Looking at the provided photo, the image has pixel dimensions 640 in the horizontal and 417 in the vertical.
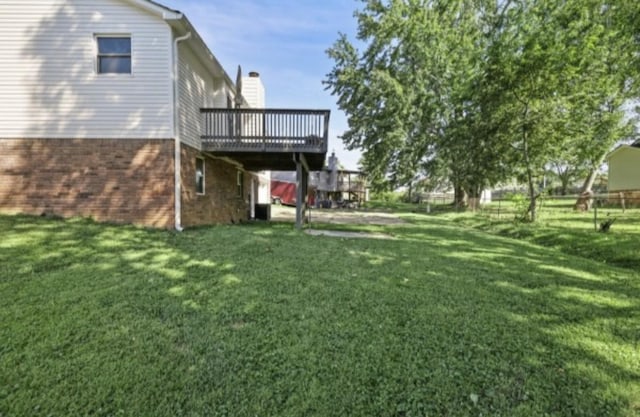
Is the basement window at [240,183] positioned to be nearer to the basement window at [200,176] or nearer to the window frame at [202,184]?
the window frame at [202,184]

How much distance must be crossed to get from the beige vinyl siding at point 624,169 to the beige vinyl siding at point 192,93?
25465 millimetres

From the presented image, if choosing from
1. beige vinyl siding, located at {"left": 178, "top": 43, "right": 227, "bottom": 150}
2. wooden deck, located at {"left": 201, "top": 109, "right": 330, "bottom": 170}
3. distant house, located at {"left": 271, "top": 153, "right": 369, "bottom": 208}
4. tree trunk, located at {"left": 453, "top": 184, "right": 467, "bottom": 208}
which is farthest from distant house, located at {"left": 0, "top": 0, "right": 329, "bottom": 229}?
tree trunk, located at {"left": 453, "top": 184, "right": 467, "bottom": 208}

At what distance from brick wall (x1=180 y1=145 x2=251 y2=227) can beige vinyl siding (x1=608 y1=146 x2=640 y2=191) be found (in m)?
24.0

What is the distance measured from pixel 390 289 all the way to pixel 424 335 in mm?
1242

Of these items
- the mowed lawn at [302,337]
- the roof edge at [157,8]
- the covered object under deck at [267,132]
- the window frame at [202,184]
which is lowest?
the mowed lawn at [302,337]

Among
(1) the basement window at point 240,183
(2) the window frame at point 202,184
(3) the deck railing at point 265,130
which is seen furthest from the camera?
(1) the basement window at point 240,183

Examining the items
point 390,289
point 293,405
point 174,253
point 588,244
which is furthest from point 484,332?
point 588,244

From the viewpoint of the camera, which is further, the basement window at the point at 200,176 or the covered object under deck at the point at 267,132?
the basement window at the point at 200,176

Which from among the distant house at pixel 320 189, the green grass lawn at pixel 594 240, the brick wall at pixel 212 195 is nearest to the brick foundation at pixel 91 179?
the brick wall at pixel 212 195

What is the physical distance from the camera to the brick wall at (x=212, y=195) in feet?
28.3

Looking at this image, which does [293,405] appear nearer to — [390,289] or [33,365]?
[33,365]

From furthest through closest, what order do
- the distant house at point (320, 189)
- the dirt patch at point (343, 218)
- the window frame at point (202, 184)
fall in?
the distant house at point (320, 189) < the dirt patch at point (343, 218) < the window frame at point (202, 184)

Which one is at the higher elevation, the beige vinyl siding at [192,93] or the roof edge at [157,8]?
the roof edge at [157,8]

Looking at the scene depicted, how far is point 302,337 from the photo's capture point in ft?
9.89
